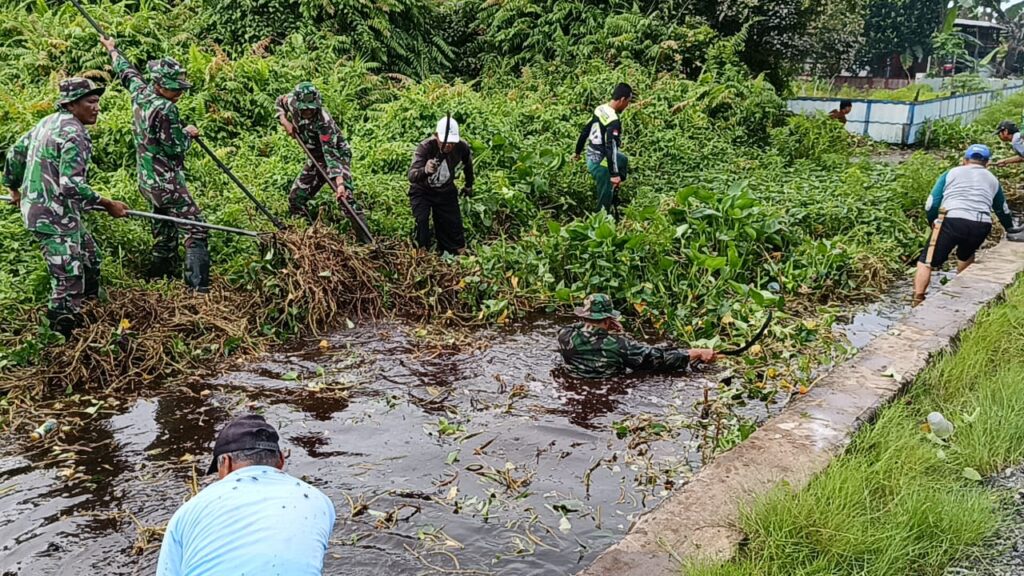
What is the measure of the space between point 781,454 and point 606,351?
1867mm

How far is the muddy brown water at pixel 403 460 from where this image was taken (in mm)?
4129

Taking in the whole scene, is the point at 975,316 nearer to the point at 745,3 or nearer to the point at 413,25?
the point at 745,3

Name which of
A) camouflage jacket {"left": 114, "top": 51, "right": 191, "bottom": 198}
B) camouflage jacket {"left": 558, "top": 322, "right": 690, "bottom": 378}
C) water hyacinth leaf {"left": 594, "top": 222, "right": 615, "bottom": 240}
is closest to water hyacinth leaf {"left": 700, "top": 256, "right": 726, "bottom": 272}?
water hyacinth leaf {"left": 594, "top": 222, "right": 615, "bottom": 240}

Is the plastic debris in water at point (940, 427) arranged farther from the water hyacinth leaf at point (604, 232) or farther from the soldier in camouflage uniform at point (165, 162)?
the soldier in camouflage uniform at point (165, 162)

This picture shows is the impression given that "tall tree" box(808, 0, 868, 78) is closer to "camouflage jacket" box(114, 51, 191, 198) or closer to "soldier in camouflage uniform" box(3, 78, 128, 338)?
"camouflage jacket" box(114, 51, 191, 198)

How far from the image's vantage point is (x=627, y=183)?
36.3 feet

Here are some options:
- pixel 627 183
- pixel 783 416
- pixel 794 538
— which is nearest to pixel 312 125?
pixel 627 183

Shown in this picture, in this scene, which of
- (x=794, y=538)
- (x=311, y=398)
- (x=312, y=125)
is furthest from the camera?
(x=312, y=125)

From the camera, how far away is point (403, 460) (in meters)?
5.00

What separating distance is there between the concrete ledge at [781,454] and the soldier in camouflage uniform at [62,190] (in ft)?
15.5

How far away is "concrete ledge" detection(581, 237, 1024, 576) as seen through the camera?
3.61 m

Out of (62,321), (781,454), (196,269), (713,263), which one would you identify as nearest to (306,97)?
(196,269)

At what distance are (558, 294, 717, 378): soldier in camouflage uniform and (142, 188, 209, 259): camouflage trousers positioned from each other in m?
3.56

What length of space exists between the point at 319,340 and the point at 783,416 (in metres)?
3.88
